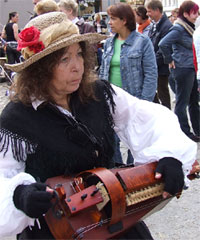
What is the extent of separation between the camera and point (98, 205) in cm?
141

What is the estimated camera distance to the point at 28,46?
1.61 m

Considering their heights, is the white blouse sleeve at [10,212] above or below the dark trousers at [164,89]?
above

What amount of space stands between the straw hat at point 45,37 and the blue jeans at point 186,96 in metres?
3.06

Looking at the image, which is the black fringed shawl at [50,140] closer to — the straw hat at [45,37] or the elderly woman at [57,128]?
the elderly woman at [57,128]

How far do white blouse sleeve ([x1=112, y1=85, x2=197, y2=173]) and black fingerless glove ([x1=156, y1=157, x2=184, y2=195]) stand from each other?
1.5 inches

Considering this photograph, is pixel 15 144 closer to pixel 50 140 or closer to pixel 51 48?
pixel 50 140

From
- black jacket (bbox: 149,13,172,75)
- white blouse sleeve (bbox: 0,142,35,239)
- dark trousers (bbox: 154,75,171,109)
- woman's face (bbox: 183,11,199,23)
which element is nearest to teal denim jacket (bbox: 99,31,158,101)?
woman's face (bbox: 183,11,199,23)

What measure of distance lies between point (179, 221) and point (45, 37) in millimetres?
2084

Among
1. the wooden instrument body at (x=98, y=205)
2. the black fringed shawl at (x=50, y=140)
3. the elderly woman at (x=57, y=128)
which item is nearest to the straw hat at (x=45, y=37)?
the elderly woman at (x=57, y=128)

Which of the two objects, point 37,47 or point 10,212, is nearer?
point 10,212

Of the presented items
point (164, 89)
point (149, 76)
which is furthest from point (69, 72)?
point (164, 89)

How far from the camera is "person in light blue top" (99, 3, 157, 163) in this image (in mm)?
3482

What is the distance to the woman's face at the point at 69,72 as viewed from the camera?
1645 millimetres

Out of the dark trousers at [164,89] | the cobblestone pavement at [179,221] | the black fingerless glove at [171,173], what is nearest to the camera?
A: the black fingerless glove at [171,173]
